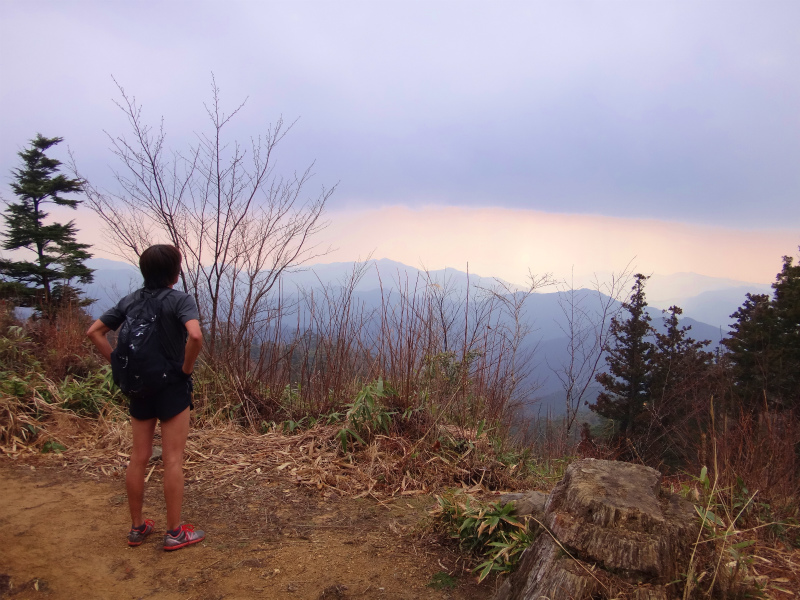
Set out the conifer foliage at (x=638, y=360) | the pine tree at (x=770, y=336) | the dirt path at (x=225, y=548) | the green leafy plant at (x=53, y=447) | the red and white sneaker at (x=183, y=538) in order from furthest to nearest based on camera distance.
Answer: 1. the conifer foliage at (x=638, y=360)
2. the pine tree at (x=770, y=336)
3. the green leafy plant at (x=53, y=447)
4. the red and white sneaker at (x=183, y=538)
5. the dirt path at (x=225, y=548)

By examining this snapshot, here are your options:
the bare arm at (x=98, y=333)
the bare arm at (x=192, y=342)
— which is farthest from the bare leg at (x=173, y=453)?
the bare arm at (x=98, y=333)

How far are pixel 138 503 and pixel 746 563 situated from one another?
2.93 meters

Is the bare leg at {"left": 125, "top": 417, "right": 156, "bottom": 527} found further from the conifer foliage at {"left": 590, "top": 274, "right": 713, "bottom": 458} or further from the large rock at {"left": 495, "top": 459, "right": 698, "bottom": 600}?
the conifer foliage at {"left": 590, "top": 274, "right": 713, "bottom": 458}

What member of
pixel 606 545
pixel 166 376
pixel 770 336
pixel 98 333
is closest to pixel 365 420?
pixel 166 376

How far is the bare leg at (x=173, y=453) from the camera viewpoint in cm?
252

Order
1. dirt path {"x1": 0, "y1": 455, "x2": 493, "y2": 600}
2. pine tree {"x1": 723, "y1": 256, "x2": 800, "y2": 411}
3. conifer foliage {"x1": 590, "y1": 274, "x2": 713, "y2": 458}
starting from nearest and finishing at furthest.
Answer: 1. dirt path {"x1": 0, "y1": 455, "x2": 493, "y2": 600}
2. pine tree {"x1": 723, "y1": 256, "x2": 800, "y2": 411}
3. conifer foliage {"x1": 590, "y1": 274, "x2": 713, "y2": 458}

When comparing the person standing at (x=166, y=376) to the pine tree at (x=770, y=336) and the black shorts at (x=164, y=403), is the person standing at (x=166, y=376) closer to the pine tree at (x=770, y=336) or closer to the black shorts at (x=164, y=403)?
the black shorts at (x=164, y=403)

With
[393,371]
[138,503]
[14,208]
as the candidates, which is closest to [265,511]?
[138,503]

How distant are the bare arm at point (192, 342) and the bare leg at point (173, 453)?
11.3 inches

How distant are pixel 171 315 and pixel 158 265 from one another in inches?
10.6

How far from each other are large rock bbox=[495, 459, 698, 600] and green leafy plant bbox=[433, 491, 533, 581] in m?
0.17

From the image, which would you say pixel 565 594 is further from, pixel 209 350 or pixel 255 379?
pixel 209 350

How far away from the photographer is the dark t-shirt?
8.11 ft

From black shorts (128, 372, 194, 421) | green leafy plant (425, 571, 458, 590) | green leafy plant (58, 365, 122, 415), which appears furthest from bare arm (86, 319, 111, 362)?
green leafy plant (58, 365, 122, 415)
